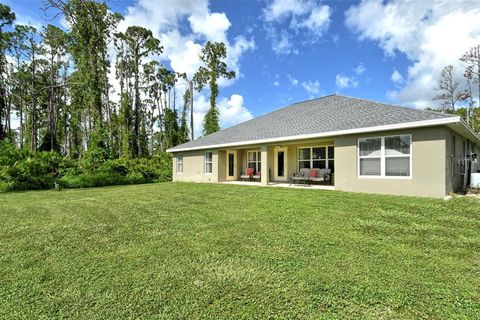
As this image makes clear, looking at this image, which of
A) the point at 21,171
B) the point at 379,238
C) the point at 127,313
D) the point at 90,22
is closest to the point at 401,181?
the point at 379,238

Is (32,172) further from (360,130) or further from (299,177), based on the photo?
(360,130)

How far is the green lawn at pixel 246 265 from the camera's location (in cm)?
264

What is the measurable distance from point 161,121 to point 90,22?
33.4 meters

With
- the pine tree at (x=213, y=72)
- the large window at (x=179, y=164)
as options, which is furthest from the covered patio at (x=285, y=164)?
the pine tree at (x=213, y=72)

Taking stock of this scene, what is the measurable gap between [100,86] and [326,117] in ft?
72.0

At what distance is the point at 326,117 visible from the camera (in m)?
13.0

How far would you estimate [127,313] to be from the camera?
254cm

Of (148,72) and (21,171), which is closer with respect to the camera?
(21,171)

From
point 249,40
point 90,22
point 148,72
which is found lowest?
point 90,22

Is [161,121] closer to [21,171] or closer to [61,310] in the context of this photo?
[21,171]

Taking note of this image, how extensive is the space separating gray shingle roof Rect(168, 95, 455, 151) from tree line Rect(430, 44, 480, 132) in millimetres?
21385

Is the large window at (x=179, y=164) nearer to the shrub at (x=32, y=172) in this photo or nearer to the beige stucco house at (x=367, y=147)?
the beige stucco house at (x=367, y=147)

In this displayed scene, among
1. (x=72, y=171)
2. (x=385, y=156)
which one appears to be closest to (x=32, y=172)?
(x=72, y=171)

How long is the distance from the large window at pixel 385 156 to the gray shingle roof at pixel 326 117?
2.27 feet
